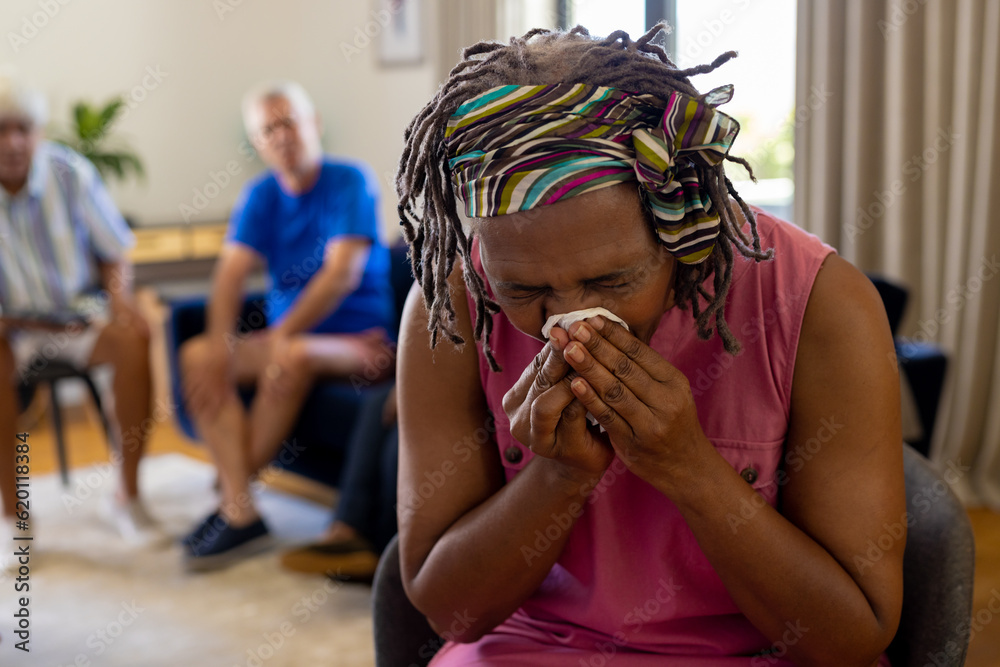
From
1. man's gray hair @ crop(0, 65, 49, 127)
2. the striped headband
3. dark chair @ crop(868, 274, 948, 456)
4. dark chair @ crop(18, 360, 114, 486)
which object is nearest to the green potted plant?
man's gray hair @ crop(0, 65, 49, 127)

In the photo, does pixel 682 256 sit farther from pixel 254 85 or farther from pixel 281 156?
pixel 254 85

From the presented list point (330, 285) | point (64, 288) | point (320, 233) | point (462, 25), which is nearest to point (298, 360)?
point (330, 285)

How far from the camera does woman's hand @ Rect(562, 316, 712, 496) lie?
0.74m

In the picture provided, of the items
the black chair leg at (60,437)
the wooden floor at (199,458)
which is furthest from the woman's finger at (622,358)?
the black chair leg at (60,437)

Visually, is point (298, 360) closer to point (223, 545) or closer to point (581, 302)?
point (223, 545)

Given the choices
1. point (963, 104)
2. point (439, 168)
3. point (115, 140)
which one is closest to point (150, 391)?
point (115, 140)

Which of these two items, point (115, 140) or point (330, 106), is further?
point (330, 106)

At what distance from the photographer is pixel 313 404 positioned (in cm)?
273

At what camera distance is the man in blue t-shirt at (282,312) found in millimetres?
2705

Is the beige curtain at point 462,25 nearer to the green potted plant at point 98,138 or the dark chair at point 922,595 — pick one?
the green potted plant at point 98,138

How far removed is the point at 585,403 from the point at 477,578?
23 cm

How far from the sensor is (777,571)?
80 cm

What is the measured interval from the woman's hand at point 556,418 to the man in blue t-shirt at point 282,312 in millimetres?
1947

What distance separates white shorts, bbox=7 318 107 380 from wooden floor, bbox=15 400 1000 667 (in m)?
0.67
